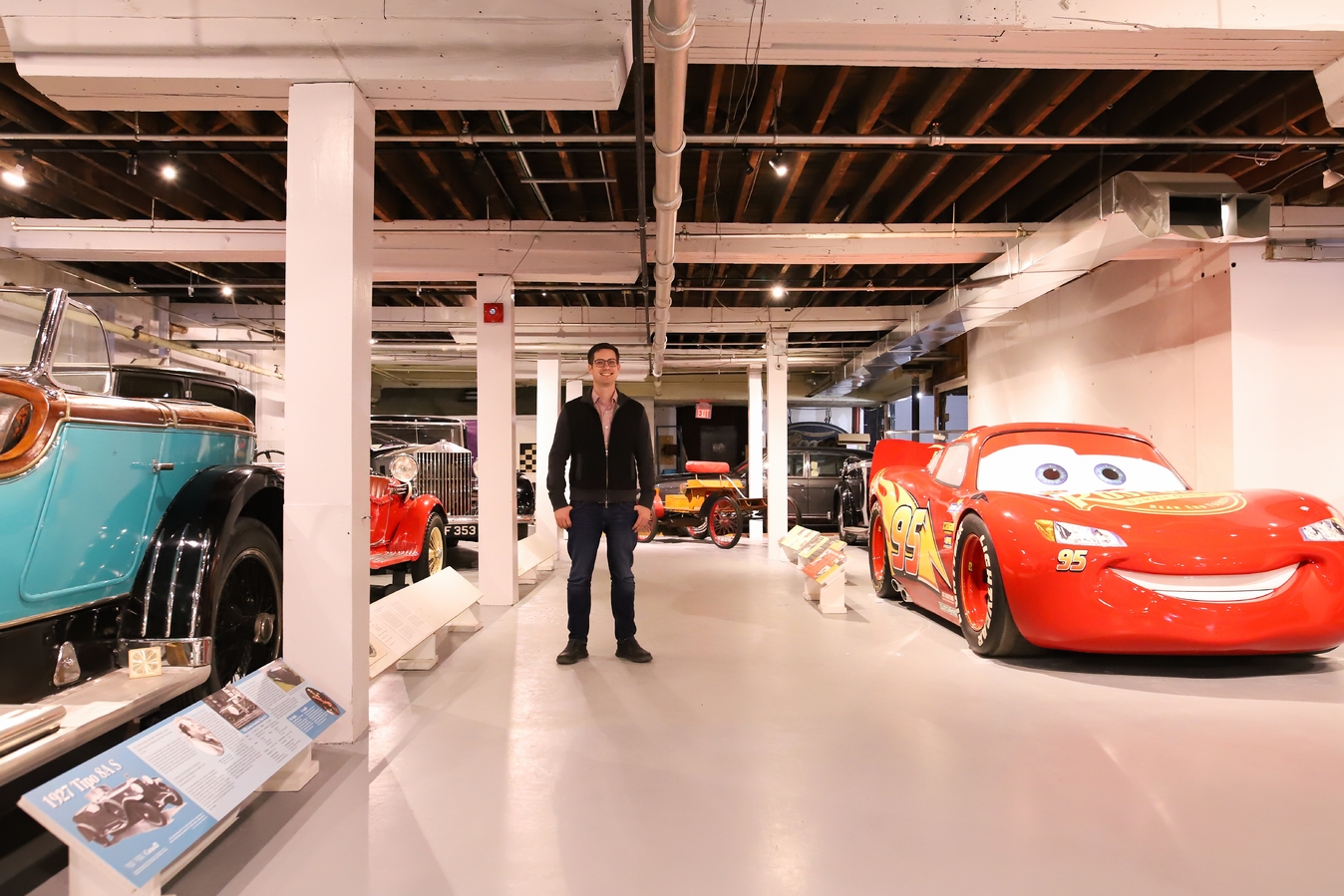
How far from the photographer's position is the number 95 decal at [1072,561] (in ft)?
10.7

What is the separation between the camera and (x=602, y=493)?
382 centimetres

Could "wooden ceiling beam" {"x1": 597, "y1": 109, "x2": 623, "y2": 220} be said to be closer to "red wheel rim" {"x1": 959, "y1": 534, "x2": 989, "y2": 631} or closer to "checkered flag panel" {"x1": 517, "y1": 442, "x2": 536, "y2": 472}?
"red wheel rim" {"x1": 959, "y1": 534, "x2": 989, "y2": 631}

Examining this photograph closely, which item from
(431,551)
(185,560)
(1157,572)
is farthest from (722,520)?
(185,560)

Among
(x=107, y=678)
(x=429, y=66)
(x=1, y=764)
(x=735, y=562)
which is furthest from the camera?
(x=735, y=562)

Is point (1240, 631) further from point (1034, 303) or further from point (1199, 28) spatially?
point (1034, 303)

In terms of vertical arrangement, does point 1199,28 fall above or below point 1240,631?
above

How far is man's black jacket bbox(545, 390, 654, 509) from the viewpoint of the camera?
3824 mm

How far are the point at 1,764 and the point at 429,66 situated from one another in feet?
8.47

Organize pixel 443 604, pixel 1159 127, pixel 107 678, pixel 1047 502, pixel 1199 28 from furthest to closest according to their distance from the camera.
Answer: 1. pixel 1159 127
2. pixel 443 604
3. pixel 1047 502
4. pixel 1199 28
5. pixel 107 678

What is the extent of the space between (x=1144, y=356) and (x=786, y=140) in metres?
4.57

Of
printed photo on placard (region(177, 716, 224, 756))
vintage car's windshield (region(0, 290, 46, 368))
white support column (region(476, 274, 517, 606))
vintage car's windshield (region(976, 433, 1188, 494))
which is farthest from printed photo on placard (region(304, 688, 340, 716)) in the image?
vintage car's windshield (region(0, 290, 46, 368))

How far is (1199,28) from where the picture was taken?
9.96ft

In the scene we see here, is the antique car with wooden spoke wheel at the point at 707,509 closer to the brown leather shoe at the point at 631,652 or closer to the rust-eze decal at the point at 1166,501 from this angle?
the brown leather shoe at the point at 631,652

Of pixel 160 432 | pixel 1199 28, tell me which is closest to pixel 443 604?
pixel 160 432
